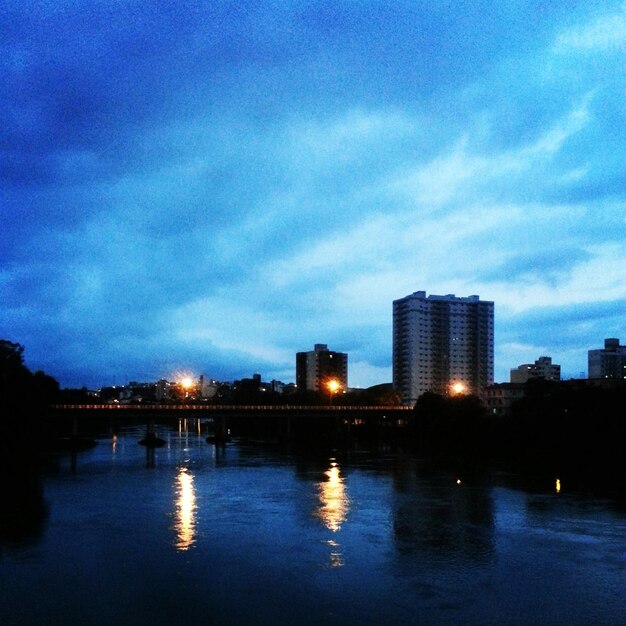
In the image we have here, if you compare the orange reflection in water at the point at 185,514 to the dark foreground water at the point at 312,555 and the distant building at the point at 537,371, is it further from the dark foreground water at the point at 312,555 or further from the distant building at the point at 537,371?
the distant building at the point at 537,371

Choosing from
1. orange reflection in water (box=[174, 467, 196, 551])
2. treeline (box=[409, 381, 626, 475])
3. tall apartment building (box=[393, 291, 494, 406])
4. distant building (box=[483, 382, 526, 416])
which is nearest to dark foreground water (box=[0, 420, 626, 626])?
orange reflection in water (box=[174, 467, 196, 551])

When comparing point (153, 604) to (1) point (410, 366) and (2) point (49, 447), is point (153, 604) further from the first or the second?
(1) point (410, 366)

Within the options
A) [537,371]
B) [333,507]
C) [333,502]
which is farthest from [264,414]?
[537,371]

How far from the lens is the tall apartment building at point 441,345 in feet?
498

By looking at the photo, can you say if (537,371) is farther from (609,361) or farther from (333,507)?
(333,507)

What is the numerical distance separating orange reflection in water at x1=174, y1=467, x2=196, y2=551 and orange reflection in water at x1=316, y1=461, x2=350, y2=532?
5556 mm

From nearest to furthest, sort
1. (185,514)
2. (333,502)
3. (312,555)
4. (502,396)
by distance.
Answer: (312,555) < (185,514) < (333,502) < (502,396)

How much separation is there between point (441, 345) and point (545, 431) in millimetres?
93836

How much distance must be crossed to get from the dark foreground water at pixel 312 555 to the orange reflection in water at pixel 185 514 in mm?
104

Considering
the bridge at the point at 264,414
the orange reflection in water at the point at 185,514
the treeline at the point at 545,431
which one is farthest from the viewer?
the bridge at the point at 264,414

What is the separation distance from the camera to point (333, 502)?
35188mm

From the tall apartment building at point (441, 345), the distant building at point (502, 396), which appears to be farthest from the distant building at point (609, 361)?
the distant building at point (502, 396)

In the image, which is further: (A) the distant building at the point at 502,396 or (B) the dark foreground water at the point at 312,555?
(A) the distant building at the point at 502,396

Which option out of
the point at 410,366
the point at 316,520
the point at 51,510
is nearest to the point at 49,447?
the point at 51,510
